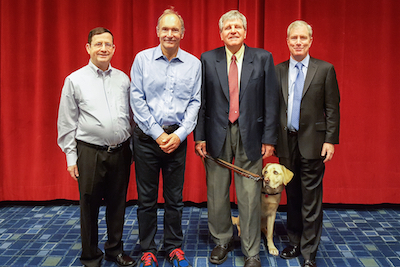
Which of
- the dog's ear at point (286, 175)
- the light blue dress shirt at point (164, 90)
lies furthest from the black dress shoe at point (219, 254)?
the light blue dress shirt at point (164, 90)

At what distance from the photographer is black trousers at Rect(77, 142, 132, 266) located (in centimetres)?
213

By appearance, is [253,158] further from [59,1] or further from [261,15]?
[59,1]

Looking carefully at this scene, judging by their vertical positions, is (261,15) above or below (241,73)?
above

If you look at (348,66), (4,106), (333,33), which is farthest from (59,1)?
(348,66)

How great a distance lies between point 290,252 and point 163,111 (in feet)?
4.61

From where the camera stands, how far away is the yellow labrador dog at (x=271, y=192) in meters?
2.33

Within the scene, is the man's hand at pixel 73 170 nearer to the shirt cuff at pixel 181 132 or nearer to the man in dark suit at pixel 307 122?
the shirt cuff at pixel 181 132

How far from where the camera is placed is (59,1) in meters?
3.25

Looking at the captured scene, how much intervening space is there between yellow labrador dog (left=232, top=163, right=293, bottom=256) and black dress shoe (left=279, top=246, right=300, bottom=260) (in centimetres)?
6

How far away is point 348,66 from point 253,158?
1.71m

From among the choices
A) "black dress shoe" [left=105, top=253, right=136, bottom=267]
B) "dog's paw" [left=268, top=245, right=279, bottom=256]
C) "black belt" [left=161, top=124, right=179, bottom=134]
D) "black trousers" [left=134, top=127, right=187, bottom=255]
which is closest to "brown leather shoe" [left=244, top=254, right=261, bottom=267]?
Result: "dog's paw" [left=268, top=245, right=279, bottom=256]

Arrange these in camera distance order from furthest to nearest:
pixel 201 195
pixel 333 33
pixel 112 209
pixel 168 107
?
1. pixel 201 195
2. pixel 333 33
3. pixel 112 209
4. pixel 168 107

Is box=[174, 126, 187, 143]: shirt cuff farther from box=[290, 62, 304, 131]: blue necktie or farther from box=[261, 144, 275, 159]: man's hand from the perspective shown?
box=[290, 62, 304, 131]: blue necktie

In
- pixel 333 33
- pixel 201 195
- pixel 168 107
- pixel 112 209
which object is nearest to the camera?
pixel 168 107
